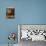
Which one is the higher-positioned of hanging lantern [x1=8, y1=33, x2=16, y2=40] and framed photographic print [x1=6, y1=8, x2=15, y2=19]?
framed photographic print [x1=6, y1=8, x2=15, y2=19]

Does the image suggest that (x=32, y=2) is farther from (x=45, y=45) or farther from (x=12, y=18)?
(x=45, y=45)

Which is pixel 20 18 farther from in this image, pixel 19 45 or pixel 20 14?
pixel 19 45

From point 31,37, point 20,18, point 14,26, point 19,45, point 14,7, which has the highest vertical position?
point 14,7

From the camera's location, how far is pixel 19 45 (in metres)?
2.98

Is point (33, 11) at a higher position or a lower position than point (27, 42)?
higher

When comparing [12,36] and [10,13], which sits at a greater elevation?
[10,13]

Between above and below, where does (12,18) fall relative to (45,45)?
above

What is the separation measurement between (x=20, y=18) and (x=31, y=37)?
1.73 ft

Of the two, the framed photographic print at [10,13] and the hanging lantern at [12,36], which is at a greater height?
the framed photographic print at [10,13]

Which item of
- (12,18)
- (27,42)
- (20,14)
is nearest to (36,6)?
(20,14)

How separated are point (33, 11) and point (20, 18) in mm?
355

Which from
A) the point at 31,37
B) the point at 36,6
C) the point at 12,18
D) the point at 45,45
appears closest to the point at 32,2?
the point at 36,6

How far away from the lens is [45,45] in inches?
116

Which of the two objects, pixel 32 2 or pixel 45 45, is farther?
pixel 32 2
